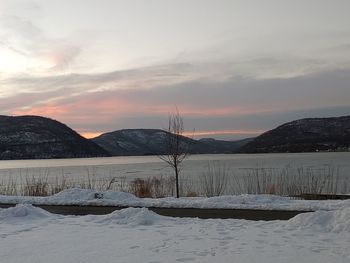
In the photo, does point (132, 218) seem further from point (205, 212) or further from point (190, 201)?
point (190, 201)

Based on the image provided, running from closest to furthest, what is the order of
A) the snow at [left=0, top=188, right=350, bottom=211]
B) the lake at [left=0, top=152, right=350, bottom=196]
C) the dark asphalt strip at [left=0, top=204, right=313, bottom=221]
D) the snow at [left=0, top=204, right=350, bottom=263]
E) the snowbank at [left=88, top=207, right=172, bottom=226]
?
1. the snow at [left=0, top=204, right=350, bottom=263]
2. the snowbank at [left=88, top=207, right=172, bottom=226]
3. the dark asphalt strip at [left=0, top=204, right=313, bottom=221]
4. the snow at [left=0, top=188, right=350, bottom=211]
5. the lake at [left=0, top=152, right=350, bottom=196]

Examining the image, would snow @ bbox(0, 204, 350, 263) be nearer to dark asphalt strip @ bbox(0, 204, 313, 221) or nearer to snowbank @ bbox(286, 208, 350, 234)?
snowbank @ bbox(286, 208, 350, 234)

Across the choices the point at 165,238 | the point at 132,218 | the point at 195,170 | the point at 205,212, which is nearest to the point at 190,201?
the point at 205,212

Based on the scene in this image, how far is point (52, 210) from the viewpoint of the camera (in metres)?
14.8

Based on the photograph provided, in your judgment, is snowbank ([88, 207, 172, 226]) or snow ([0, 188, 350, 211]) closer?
snowbank ([88, 207, 172, 226])

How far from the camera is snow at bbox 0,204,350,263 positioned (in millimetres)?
7586

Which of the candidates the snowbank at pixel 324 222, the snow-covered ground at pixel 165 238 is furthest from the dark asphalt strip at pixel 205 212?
the snowbank at pixel 324 222

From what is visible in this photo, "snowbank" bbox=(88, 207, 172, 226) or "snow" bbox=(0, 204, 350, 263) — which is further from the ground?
"snowbank" bbox=(88, 207, 172, 226)

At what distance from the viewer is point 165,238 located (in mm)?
9180

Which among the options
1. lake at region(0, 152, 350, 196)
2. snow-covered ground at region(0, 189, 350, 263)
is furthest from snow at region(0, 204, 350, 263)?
lake at region(0, 152, 350, 196)

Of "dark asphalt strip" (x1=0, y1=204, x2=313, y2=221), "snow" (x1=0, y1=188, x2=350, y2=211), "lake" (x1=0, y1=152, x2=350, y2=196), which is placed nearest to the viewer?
"dark asphalt strip" (x1=0, y1=204, x2=313, y2=221)

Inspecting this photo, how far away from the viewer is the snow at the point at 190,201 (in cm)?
1369

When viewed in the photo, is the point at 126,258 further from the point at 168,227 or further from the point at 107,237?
the point at 168,227

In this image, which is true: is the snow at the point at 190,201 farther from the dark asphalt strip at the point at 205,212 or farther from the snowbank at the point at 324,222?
the snowbank at the point at 324,222
